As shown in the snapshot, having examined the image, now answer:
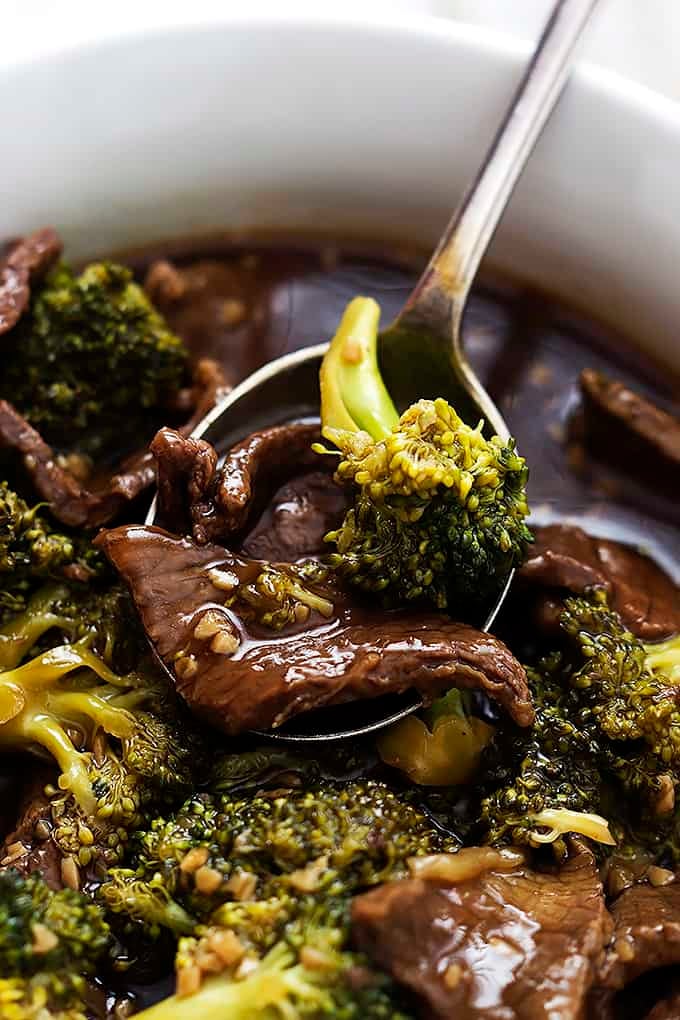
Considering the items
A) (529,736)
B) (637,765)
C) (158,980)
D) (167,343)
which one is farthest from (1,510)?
(637,765)

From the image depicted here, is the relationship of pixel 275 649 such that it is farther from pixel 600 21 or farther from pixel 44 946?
pixel 600 21

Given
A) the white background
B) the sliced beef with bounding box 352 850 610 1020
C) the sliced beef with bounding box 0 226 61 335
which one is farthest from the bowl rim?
the sliced beef with bounding box 352 850 610 1020

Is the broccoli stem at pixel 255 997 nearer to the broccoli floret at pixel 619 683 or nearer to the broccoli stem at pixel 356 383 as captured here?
the broccoli floret at pixel 619 683

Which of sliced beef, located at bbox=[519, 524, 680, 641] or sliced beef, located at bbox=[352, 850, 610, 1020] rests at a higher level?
sliced beef, located at bbox=[519, 524, 680, 641]

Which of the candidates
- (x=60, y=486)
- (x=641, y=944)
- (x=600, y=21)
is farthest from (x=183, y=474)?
(x=600, y=21)

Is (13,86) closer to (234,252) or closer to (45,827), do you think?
(234,252)

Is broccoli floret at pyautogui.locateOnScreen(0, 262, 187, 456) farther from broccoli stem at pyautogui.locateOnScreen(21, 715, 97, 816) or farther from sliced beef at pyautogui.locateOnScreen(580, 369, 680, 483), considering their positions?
sliced beef at pyautogui.locateOnScreen(580, 369, 680, 483)

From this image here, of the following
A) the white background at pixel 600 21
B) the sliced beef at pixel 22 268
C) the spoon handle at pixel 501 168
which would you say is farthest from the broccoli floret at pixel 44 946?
the white background at pixel 600 21
